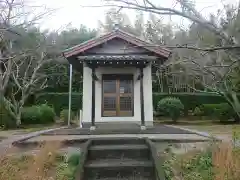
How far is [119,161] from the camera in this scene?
20.6ft

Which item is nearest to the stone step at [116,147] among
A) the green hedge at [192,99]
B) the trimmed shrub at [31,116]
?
the trimmed shrub at [31,116]

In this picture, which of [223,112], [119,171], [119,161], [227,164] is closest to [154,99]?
[223,112]

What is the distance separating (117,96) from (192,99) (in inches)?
624

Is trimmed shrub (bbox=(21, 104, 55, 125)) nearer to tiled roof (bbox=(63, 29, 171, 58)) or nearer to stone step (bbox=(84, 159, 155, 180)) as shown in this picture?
tiled roof (bbox=(63, 29, 171, 58))

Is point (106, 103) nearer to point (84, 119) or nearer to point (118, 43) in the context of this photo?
point (84, 119)

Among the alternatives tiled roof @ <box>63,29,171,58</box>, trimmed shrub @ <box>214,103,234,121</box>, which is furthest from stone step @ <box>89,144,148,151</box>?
trimmed shrub @ <box>214,103,234,121</box>

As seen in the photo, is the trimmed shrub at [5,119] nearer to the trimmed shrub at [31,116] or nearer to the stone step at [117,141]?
the trimmed shrub at [31,116]

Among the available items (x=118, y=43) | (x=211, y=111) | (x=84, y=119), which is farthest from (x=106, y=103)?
(x=211, y=111)

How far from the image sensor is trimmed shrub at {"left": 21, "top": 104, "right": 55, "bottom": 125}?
21656mm

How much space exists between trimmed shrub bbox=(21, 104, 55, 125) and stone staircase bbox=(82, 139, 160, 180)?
1539 cm

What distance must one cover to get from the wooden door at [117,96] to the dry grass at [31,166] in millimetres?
5977

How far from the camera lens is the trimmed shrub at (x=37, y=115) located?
71.1 feet

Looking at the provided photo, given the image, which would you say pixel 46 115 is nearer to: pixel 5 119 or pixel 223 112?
pixel 5 119

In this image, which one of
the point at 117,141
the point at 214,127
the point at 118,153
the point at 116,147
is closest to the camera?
the point at 118,153
